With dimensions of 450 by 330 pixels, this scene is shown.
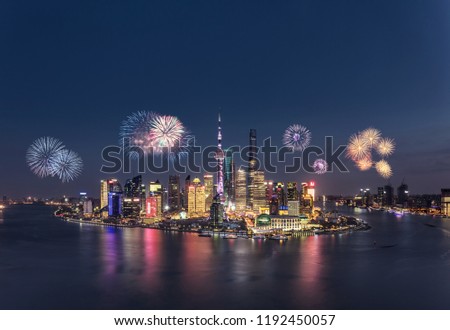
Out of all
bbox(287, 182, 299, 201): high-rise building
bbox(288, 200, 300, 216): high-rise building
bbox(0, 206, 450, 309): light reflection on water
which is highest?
bbox(287, 182, 299, 201): high-rise building

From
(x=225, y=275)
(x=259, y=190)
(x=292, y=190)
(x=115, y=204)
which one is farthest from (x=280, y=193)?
(x=225, y=275)

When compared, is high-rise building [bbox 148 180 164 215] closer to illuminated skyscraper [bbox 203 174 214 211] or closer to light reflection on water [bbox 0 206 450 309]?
illuminated skyscraper [bbox 203 174 214 211]

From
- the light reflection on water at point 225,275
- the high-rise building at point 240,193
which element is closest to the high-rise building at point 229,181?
the high-rise building at point 240,193

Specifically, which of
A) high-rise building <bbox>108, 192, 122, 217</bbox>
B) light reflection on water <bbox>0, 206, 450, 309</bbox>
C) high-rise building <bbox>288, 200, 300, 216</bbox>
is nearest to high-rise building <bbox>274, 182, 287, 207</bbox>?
high-rise building <bbox>288, 200, 300, 216</bbox>

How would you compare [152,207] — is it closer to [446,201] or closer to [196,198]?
[196,198]

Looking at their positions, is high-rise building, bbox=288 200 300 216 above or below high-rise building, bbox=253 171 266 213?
below

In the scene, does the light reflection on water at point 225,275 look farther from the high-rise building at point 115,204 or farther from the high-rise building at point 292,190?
the high-rise building at point 292,190

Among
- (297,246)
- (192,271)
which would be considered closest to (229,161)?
(297,246)
